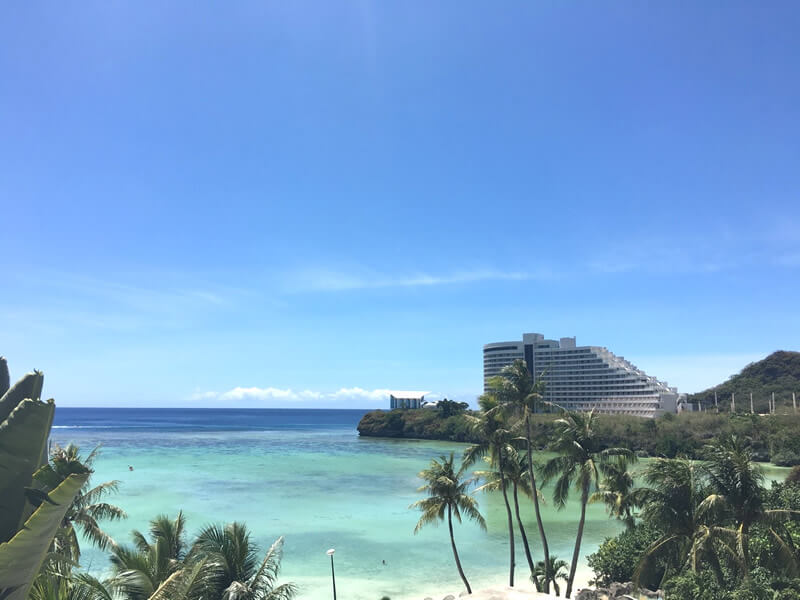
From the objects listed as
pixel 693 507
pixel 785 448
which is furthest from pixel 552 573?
pixel 785 448

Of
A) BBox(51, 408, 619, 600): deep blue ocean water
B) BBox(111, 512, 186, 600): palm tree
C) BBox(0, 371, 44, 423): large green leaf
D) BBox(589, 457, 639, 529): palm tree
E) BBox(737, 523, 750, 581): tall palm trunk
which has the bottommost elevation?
BBox(51, 408, 619, 600): deep blue ocean water

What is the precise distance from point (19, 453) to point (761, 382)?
175m

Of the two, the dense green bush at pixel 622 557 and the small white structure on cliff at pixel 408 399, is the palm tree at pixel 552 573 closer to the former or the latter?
the dense green bush at pixel 622 557

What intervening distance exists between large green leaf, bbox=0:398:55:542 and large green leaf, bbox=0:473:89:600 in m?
0.80

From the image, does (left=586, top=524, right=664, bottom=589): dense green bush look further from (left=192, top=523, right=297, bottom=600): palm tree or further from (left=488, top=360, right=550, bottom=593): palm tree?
(left=192, top=523, right=297, bottom=600): palm tree

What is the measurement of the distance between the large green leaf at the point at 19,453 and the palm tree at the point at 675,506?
1734cm

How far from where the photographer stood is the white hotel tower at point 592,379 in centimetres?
12766

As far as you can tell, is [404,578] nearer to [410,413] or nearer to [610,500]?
[610,500]

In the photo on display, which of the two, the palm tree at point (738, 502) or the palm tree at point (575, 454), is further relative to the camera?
the palm tree at point (575, 454)

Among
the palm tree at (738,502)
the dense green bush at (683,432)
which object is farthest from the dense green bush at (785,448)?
the palm tree at (738,502)

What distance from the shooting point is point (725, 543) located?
15.3m

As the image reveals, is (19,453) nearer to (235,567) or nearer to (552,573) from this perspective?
(235,567)

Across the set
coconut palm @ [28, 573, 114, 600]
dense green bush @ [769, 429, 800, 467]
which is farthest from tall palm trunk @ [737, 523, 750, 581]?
dense green bush @ [769, 429, 800, 467]

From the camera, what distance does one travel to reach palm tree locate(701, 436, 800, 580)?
1528 cm
